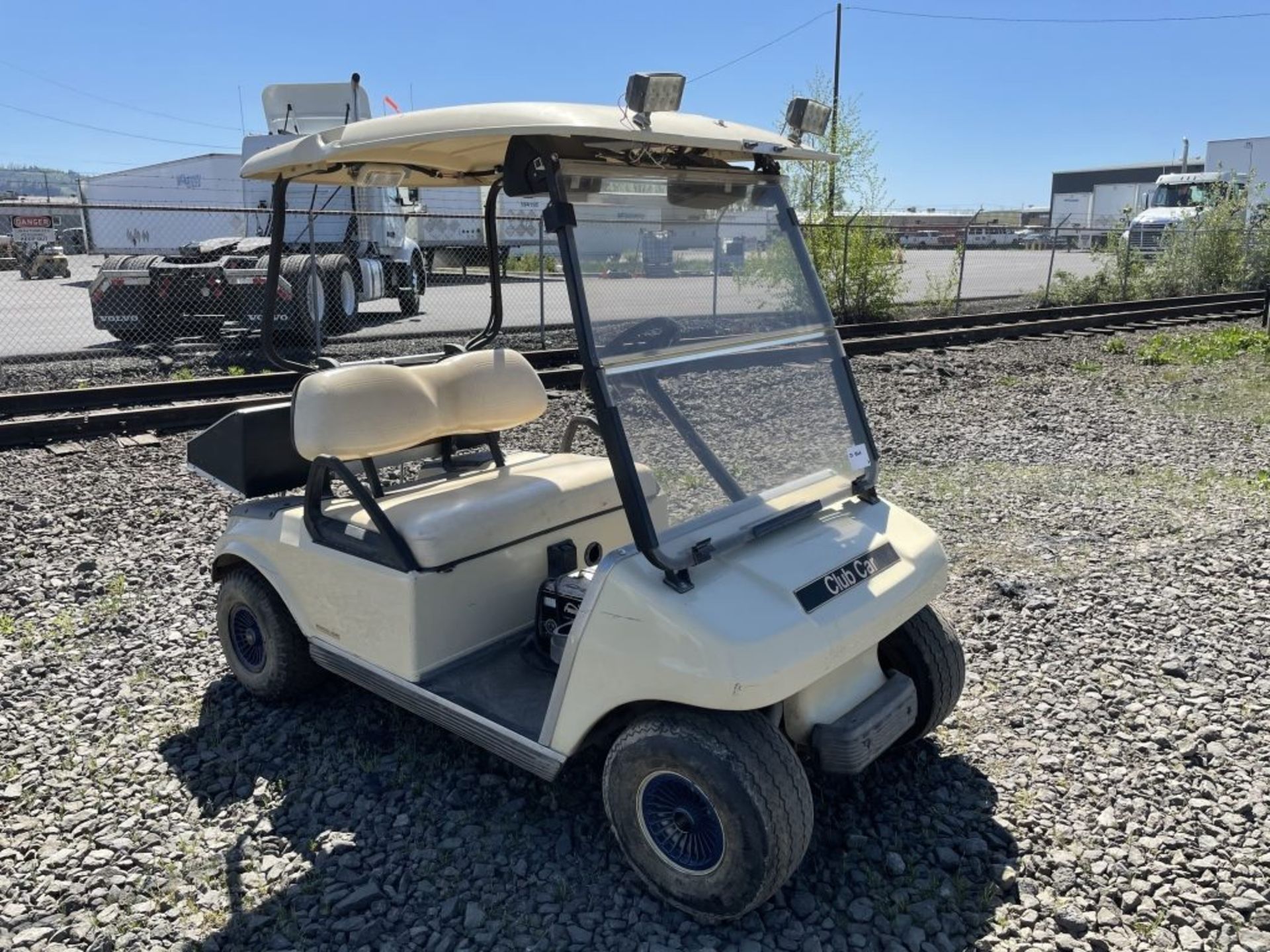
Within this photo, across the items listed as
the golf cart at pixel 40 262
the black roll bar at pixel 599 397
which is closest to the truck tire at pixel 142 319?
the black roll bar at pixel 599 397

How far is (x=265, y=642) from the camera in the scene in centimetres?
→ 360

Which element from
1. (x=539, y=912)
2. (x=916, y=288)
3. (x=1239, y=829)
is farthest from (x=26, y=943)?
(x=916, y=288)

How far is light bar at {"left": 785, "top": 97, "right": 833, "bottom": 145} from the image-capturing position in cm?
302

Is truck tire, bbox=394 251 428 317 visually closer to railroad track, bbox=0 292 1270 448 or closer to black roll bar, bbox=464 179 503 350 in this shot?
railroad track, bbox=0 292 1270 448

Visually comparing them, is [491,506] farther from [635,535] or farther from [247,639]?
[247,639]

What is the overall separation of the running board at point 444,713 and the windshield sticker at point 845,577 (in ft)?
2.66

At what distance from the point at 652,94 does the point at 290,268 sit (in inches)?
374

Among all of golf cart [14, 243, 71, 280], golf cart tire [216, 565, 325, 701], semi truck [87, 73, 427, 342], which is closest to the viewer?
golf cart tire [216, 565, 325, 701]

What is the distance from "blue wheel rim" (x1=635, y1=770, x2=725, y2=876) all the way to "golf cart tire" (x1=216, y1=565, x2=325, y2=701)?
5.21 feet

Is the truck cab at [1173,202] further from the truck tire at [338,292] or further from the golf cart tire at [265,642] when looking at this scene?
the golf cart tire at [265,642]

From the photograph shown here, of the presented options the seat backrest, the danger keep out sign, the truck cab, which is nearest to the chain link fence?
the truck cab

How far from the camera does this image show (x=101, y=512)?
5.75m

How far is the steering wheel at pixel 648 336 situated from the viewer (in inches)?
105

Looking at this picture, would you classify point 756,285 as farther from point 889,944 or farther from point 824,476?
point 889,944
